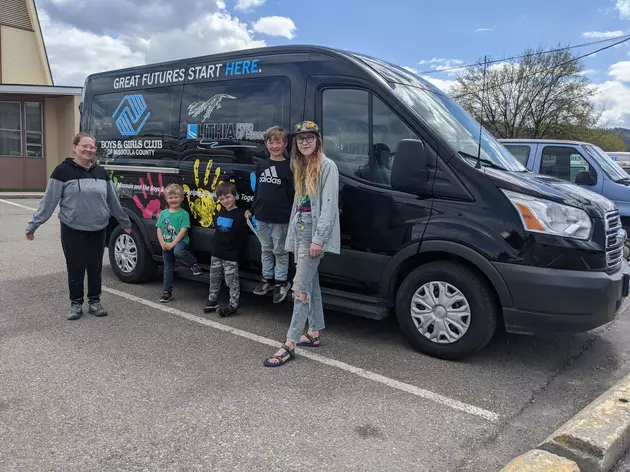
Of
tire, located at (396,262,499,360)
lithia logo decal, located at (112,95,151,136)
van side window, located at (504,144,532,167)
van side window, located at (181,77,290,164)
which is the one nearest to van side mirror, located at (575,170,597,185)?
van side window, located at (504,144,532,167)

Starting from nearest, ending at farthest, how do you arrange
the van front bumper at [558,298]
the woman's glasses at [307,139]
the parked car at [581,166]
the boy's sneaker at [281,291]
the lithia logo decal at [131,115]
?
the van front bumper at [558,298] → the woman's glasses at [307,139] → the boy's sneaker at [281,291] → the lithia logo decal at [131,115] → the parked car at [581,166]

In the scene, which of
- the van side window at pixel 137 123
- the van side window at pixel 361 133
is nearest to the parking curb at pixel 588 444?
the van side window at pixel 361 133

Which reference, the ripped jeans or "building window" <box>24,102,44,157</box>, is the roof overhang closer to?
"building window" <box>24,102,44,157</box>

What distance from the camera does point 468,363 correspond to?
4234 millimetres

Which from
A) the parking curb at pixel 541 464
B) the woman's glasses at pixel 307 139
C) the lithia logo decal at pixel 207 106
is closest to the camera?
the parking curb at pixel 541 464

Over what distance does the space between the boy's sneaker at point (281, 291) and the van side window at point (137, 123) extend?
1946mm

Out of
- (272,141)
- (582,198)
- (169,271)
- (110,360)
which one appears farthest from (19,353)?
(582,198)

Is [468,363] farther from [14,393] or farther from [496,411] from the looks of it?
[14,393]

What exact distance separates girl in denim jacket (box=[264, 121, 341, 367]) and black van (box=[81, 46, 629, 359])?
476 millimetres

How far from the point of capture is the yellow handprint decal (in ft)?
17.8

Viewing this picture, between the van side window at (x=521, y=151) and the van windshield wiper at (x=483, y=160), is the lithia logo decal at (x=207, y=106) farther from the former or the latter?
the van side window at (x=521, y=151)

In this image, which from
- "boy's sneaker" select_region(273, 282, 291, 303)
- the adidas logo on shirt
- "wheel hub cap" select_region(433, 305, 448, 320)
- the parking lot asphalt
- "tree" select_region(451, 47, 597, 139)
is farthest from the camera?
"tree" select_region(451, 47, 597, 139)

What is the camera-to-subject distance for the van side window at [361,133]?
4.35 metres

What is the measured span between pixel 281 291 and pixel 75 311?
6.68 ft
